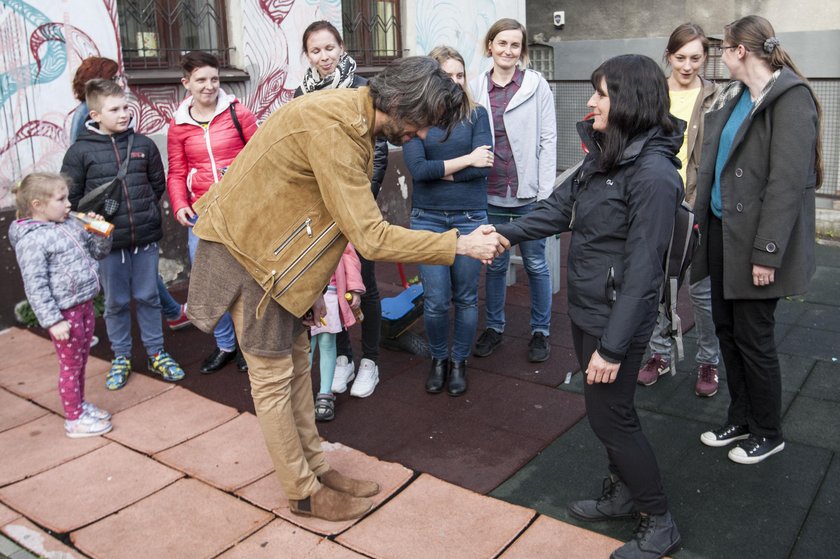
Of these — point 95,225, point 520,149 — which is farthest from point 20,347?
point 520,149

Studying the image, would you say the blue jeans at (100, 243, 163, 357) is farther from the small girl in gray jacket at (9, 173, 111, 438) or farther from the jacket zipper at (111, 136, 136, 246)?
the small girl in gray jacket at (9, 173, 111, 438)

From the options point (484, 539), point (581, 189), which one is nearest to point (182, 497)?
point (484, 539)

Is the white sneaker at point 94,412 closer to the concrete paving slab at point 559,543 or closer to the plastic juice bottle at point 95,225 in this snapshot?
the plastic juice bottle at point 95,225

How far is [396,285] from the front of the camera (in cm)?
751

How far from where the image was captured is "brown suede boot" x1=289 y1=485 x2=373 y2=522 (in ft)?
11.5

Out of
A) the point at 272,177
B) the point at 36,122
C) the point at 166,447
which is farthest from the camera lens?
the point at 36,122

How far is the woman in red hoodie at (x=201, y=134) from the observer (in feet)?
16.6

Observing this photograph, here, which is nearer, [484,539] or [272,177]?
[272,177]

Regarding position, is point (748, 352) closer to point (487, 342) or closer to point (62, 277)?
point (487, 342)

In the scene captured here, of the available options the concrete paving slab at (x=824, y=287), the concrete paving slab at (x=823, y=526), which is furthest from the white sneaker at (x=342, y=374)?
the concrete paving slab at (x=824, y=287)

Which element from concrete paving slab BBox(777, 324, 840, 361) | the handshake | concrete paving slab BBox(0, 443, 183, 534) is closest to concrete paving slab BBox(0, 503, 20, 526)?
concrete paving slab BBox(0, 443, 183, 534)

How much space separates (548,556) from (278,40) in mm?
5949

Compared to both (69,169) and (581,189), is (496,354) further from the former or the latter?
(69,169)

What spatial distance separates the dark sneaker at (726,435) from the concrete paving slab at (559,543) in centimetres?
109
